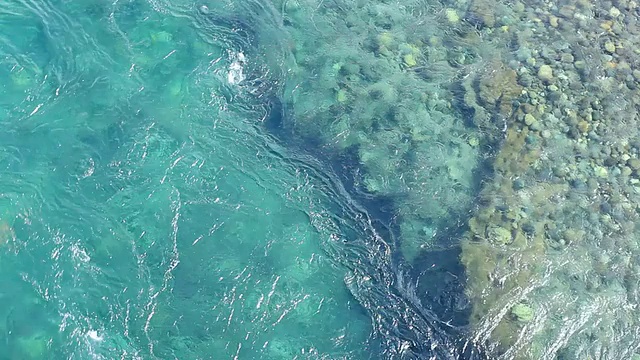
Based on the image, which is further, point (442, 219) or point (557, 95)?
point (557, 95)

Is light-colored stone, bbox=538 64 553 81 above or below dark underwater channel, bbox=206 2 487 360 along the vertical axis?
above

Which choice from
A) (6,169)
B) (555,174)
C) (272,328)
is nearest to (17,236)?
(6,169)

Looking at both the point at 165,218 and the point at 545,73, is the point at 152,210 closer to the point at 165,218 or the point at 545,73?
the point at 165,218

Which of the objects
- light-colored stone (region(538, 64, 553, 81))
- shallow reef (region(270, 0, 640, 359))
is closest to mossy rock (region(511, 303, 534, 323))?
shallow reef (region(270, 0, 640, 359))

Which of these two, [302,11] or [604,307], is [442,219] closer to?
[604,307]

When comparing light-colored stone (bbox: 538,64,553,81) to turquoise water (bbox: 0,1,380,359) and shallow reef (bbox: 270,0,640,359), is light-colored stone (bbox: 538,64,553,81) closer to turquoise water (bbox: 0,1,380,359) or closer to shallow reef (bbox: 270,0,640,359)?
shallow reef (bbox: 270,0,640,359)

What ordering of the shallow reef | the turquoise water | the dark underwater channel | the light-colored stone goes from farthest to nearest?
the light-colored stone, the shallow reef, the dark underwater channel, the turquoise water

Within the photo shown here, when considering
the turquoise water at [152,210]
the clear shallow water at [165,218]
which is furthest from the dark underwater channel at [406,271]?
the turquoise water at [152,210]

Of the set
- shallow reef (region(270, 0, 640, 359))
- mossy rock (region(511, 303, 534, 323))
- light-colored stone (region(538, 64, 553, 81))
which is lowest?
mossy rock (region(511, 303, 534, 323))
